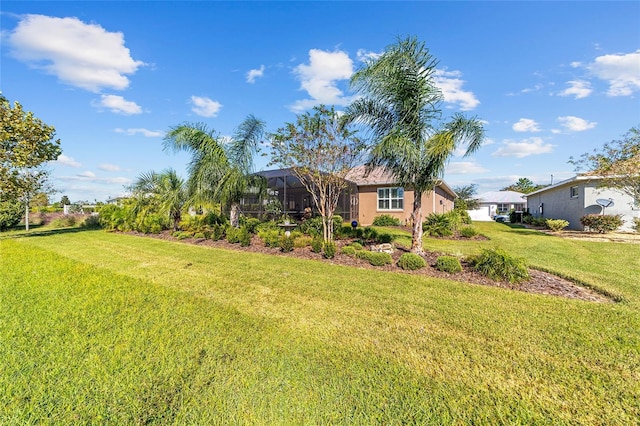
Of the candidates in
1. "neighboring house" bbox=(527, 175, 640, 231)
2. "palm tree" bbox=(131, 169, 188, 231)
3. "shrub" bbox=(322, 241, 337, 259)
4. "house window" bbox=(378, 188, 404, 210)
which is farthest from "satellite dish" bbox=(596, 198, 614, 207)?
"palm tree" bbox=(131, 169, 188, 231)

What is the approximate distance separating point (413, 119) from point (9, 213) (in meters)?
25.0

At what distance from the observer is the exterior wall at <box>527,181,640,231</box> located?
14.6 metres

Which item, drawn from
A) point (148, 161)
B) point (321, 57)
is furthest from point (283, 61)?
point (148, 161)

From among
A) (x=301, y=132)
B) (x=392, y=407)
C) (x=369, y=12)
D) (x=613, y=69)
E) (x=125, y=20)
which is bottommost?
(x=392, y=407)

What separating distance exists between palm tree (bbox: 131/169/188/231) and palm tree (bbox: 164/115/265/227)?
7.39ft

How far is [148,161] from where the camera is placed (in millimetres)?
14516

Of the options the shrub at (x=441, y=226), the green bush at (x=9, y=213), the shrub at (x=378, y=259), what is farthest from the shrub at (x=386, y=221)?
the green bush at (x=9, y=213)

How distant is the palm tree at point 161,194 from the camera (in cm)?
1327

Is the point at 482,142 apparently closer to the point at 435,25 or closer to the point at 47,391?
the point at 435,25

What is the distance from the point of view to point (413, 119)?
263 inches

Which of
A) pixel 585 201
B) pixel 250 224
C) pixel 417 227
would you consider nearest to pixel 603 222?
pixel 585 201

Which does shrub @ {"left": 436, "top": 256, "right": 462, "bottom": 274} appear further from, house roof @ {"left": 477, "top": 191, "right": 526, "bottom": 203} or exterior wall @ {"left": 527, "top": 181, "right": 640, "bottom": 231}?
house roof @ {"left": 477, "top": 191, "right": 526, "bottom": 203}

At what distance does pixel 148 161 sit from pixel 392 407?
16.3m

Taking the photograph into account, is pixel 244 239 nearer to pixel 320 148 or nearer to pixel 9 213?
pixel 320 148
